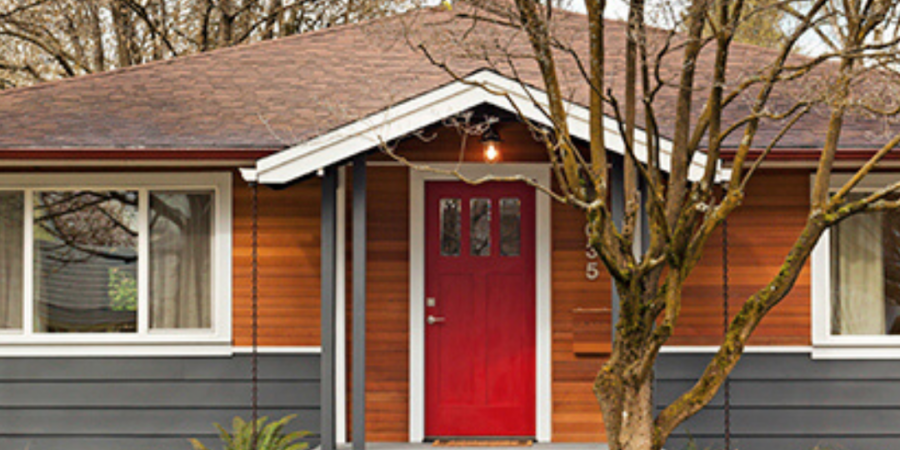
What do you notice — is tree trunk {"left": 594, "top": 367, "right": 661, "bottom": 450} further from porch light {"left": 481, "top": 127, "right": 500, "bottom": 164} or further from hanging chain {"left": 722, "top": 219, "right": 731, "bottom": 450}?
porch light {"left": 481, "top": 127, "right": 500, "bottom": 164}

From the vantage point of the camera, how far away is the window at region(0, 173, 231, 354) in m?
8.27

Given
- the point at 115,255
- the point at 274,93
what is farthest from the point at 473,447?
the point at 274,93

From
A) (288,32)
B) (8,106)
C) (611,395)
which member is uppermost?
(288,32)

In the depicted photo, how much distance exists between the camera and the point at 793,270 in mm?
6422

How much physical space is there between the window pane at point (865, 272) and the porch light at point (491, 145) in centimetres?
272

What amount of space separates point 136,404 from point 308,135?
97.6 inches

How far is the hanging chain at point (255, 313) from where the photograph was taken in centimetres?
767

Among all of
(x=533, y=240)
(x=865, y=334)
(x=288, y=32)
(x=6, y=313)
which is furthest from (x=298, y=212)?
(x=288, y=32)

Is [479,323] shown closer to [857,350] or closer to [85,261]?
[857,350]

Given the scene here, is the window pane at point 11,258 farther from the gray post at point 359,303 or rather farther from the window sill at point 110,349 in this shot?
the gray post at point 359,303

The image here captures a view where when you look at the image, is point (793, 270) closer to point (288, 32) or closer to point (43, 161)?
point (43, 161)

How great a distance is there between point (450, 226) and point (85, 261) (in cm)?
289

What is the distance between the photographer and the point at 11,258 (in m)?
8.35

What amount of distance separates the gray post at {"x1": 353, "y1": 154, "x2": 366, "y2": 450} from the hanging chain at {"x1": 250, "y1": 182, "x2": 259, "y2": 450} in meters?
0.74
